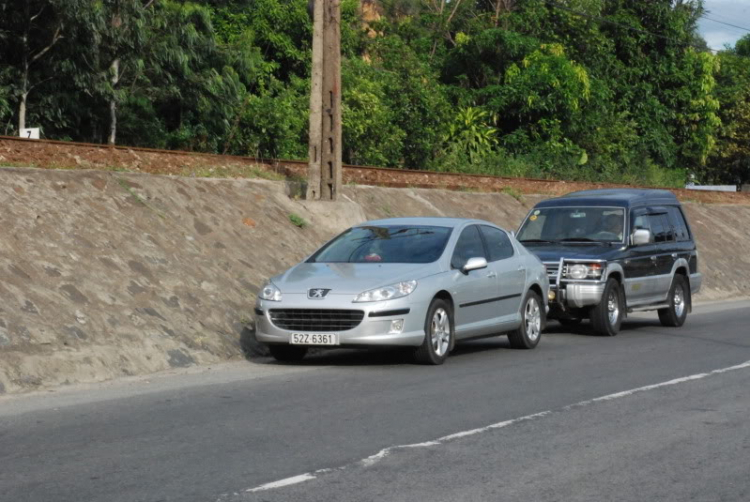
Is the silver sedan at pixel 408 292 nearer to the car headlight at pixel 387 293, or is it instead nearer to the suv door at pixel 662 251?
the car headlight at pixel 387 293

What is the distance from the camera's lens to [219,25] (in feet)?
132

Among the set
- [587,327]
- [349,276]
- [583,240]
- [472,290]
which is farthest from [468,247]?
[587,327]

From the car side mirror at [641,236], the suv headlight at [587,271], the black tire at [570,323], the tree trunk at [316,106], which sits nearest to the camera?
the suv headlight at [587,271]

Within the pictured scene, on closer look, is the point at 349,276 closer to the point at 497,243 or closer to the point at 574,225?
the point at 497,243

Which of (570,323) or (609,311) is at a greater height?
(609,311)

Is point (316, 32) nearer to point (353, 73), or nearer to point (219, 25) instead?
point (353, 73)

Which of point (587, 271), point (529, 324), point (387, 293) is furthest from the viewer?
point (587, 271)

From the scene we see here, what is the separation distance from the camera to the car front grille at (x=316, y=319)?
38.0 feet

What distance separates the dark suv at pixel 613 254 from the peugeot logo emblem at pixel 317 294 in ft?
17.5

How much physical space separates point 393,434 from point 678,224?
1206 cm

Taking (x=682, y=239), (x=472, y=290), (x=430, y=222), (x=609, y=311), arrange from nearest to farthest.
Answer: (x=472, y=290) < (x=430, y=222) < (x=609, y=311) < (x=682, y=239)

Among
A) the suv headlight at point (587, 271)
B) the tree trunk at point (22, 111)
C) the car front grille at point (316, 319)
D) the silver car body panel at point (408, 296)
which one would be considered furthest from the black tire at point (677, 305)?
the tree trunk at point (22, 111)

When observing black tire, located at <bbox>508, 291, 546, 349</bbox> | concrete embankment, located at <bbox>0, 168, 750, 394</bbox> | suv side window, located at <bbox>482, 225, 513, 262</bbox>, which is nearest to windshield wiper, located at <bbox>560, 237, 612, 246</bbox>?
black tire, located at <bbox>508, 291, 546, 349</bbox>

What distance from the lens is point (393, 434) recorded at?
8000 millimetres
